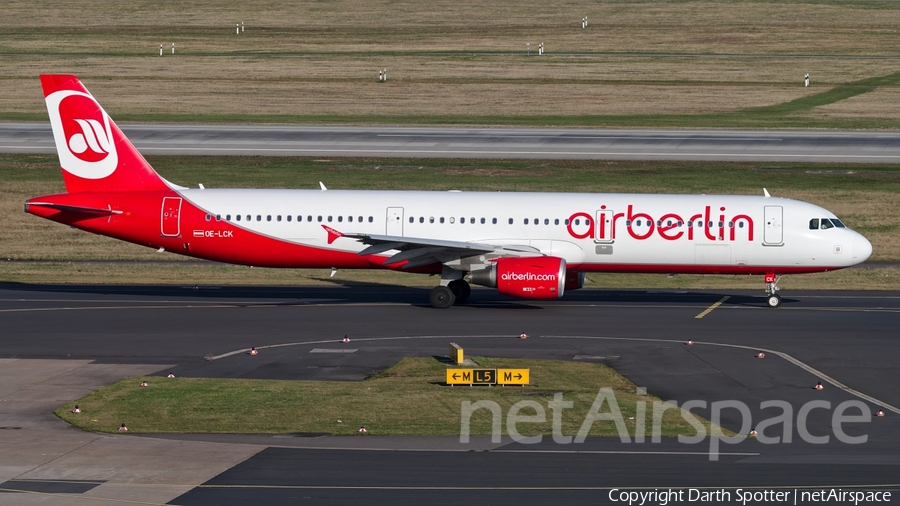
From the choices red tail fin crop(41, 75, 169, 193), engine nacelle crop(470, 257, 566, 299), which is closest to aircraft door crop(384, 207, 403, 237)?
engine nacelle crop(470, 257, 566, 299)

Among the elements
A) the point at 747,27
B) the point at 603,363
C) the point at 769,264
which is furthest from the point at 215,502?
the point at 747,27

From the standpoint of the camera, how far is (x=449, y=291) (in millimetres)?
40031


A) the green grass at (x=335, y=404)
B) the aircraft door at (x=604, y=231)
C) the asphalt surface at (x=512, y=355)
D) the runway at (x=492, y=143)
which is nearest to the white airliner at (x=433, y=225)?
the aircraft door at (x=604, y=231)

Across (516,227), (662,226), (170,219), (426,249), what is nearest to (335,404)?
(426,249)

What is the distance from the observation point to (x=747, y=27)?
135250mm

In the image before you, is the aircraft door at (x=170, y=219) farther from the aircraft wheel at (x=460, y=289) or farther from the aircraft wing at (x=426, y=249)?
the aircraft wheel at (x=460, y=289)

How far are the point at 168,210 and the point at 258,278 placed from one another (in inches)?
301

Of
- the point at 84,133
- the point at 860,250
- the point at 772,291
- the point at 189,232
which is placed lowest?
the point at 772,291

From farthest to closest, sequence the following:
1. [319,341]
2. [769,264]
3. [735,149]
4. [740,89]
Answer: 1. [740,89]
2. [735,149]
3. [769,264]
4. [319,341]

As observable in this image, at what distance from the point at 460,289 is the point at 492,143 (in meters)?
34.2

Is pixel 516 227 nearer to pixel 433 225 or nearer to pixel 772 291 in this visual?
pixel 433 225

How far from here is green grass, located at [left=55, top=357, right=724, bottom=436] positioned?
24.2 metres

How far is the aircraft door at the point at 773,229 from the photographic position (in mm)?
39594

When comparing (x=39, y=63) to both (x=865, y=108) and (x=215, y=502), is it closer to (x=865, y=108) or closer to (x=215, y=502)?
(x=865, y=108)
